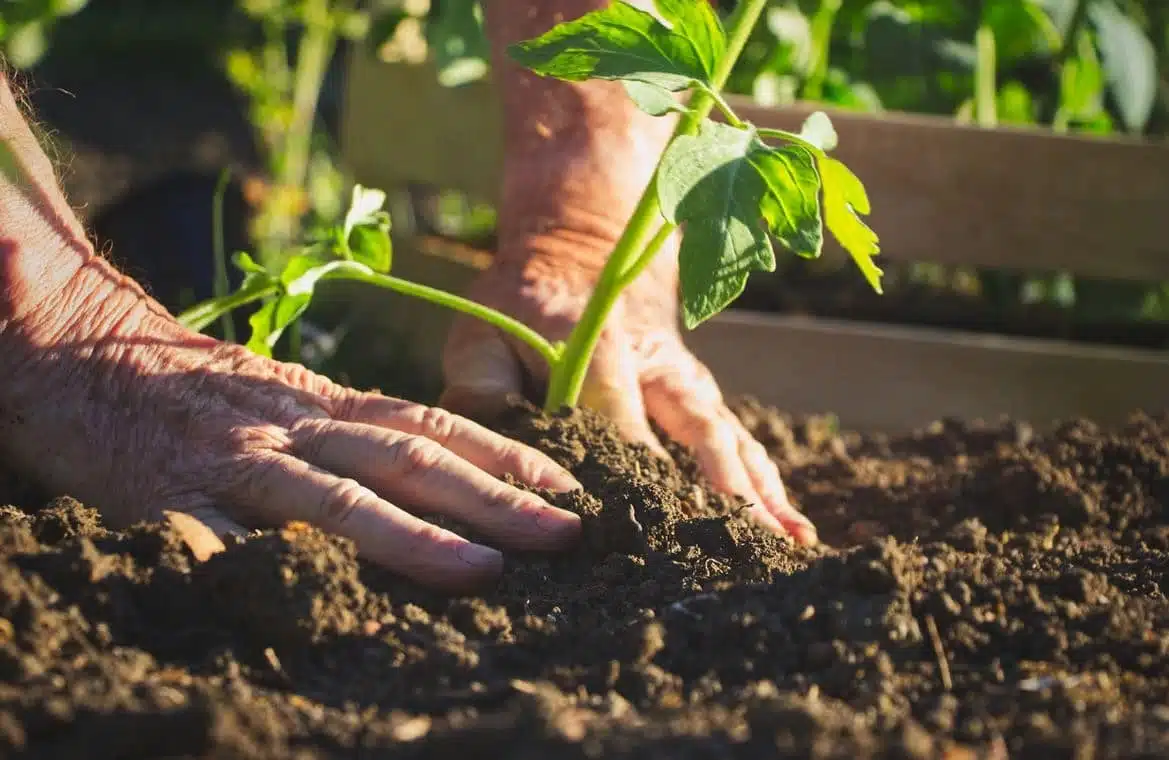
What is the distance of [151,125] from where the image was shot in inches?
272

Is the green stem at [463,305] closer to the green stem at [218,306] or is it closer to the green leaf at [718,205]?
the green stem at [218,306]

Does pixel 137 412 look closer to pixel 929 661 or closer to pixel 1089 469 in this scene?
pixel 929 661

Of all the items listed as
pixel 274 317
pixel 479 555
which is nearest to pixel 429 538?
pixel 479 555

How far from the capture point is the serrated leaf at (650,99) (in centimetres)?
151

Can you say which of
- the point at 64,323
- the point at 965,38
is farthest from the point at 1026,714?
the point at 965,38

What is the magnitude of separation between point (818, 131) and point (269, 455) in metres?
0.82

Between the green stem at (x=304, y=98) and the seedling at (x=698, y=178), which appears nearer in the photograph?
the seedling at (x=698, y=178)

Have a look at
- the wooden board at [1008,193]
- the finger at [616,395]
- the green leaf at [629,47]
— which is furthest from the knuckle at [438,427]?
the wooden board at [1008,193]

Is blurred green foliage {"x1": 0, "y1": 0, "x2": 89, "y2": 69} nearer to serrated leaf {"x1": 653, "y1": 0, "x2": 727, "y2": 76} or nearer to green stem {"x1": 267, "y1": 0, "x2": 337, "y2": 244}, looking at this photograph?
green stem {"x1": 267, "y1": 0, "x2": 337, "y2": 244}

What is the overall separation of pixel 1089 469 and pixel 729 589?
39.0 inches

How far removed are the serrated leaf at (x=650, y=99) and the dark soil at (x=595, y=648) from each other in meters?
0.48

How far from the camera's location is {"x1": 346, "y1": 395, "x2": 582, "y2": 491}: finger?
1.69m

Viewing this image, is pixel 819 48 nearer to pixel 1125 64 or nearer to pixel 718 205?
pixel 1125 64

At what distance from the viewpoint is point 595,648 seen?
1336mm
